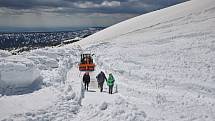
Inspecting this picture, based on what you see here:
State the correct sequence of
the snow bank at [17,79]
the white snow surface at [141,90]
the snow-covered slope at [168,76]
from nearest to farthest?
the white snow surface at [141,90]
the snow-covered slope at [168,76]
the snow bank at [17,79]

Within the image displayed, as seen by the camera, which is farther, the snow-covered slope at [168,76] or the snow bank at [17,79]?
the snow bank at [17,79]

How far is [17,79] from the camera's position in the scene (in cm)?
2066

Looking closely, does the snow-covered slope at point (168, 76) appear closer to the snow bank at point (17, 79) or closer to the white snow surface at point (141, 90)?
the white snow surface at point (141, 90)

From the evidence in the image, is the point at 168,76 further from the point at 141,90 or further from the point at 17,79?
the point at 17,79

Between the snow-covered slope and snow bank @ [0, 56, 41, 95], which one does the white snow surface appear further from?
snow bank @ [0, 56, 41, 95]

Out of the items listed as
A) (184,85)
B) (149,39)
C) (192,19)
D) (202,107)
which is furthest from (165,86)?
(192,19)

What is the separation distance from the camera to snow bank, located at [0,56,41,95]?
64.9ft

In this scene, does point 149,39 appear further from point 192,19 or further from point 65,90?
point 65,90

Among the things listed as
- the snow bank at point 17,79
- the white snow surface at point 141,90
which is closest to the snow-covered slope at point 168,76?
the white snow surface at point 141,90

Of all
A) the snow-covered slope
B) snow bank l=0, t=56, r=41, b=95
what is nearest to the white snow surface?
the snow-covered slope

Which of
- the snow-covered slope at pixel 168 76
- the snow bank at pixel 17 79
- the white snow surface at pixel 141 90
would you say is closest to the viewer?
the white snow surface at pixel 141 90

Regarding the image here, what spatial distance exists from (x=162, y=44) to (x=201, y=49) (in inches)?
333

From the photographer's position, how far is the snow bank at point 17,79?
64.9 feet

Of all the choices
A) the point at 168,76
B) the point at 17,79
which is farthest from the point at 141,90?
the point at 17,79
